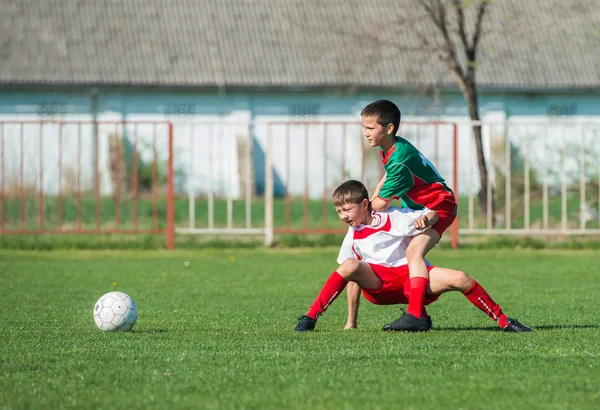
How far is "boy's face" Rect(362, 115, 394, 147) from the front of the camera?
7.05 meters

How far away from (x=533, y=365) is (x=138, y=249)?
11.3 meters

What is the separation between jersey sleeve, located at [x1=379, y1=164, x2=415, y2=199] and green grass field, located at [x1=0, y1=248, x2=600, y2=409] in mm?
956

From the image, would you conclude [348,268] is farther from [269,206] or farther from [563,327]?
[269,206]

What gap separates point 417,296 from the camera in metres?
6.91

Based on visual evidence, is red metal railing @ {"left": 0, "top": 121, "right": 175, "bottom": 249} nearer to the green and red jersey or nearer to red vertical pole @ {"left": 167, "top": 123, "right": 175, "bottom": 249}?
red vertical pole @ {"left": 167, "top": 123, "right": 175, "bottom": 249}

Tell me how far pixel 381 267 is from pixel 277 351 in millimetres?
1439

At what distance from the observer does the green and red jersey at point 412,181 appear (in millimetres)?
6980

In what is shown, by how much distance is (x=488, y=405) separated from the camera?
4438 millimetres

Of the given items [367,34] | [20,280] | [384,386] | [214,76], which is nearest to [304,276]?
[20,280]

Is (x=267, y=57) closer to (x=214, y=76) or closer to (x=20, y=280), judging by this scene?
(x=214, y=76)

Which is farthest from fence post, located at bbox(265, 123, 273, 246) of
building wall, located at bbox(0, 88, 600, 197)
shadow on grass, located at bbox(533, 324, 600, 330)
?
building wall, located at bbox(0, 88, 600, 197)

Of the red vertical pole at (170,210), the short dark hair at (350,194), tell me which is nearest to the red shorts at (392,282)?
the short dark hair at (350,194)

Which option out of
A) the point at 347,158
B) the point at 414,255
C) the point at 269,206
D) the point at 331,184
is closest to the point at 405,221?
the point at 414,255

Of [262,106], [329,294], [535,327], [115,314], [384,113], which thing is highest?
[262,106]
